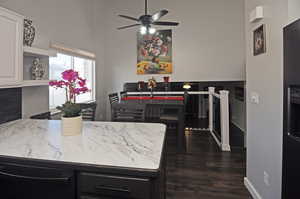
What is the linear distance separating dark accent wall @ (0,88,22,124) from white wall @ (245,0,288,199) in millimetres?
2751

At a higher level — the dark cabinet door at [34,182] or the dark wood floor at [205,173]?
the dark cabinet door at [34,182]

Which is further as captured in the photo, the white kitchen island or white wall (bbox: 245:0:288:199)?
white wall (bbox: 245:0:288:199)

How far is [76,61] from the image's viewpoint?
4430 mm

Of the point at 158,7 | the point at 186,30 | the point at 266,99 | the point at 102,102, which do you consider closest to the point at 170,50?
the point at 186,30

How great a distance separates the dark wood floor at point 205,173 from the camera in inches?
88.0

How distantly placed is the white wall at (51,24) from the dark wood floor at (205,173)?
2.29m

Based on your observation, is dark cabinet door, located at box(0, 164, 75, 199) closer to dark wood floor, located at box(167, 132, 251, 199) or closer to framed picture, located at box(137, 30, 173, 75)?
dark wood floor, located at box(167, 132, 251, 199)

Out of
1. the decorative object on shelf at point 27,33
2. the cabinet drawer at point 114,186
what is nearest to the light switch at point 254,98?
the cabinet drawer at point 114,186

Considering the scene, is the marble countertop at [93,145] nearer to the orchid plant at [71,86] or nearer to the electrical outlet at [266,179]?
the orchid plant at [71,86]

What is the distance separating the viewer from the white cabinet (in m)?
1.69

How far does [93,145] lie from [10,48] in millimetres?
1333

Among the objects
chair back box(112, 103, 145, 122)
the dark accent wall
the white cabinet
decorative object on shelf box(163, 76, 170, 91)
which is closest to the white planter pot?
the white cabinet

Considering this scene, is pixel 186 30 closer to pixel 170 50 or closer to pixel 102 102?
pixel 170 50

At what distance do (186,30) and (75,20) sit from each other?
9.92ft
